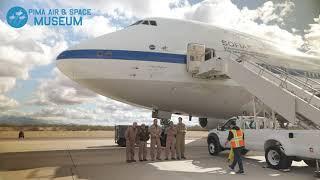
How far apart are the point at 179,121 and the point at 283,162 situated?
5076 millimetres

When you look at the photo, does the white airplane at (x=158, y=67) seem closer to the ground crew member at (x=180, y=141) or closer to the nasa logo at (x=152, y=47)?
the nasa logo at (x=152, y=47)

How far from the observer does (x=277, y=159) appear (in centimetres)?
1225

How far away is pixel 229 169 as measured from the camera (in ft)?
40.2

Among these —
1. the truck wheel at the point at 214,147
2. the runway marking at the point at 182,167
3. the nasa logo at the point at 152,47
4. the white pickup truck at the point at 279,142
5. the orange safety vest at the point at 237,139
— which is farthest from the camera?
the nasa logo at the point at 152,47

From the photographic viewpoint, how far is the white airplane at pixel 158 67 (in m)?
16.5

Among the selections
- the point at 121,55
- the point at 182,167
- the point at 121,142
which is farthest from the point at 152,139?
the point at 121,142

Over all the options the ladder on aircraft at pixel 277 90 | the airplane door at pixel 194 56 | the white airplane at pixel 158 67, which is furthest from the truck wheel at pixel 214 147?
the airplane door at pixel 194 56

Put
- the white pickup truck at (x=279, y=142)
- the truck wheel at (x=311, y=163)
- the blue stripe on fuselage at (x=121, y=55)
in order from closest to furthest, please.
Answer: the white pickup truck at (x=279, y=142)
the truck wheel at (x=311, y=163)
the blue stripe on fuselage at (x=121, y=55)

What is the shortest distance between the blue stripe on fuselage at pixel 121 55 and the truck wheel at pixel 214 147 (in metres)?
4.19

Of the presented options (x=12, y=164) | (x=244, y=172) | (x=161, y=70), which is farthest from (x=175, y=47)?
(x=12, y=164)

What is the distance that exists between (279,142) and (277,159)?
2.25 feet

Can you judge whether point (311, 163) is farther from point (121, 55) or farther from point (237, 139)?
point (121, 55)

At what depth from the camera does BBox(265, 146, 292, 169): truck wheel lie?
1187cm

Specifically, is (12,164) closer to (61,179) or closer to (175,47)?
(61,179)
